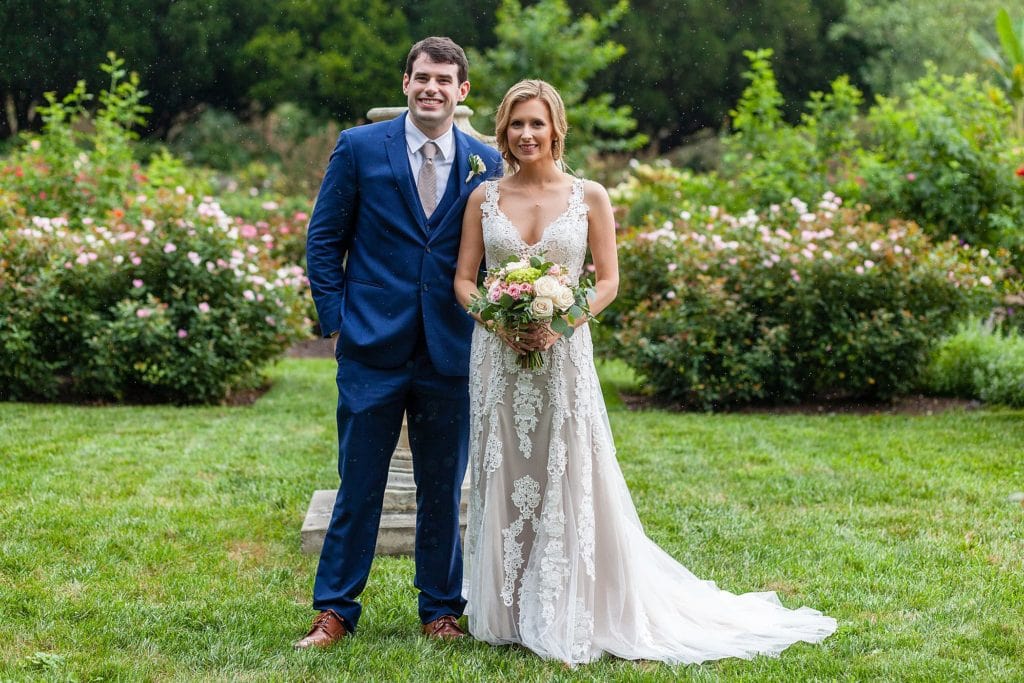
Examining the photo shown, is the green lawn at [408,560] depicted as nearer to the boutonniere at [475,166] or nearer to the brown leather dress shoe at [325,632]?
the brown leather dress shoe at [325,632]

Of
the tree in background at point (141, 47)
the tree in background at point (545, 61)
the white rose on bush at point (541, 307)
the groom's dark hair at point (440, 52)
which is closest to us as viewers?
the white rose on bush at point (541, 307)

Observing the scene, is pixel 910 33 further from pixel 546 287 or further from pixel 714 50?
pixel 546 287

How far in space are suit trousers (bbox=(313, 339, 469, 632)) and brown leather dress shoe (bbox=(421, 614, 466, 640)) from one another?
2 centimetres

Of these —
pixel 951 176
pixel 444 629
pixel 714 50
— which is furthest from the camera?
pixel 714 50

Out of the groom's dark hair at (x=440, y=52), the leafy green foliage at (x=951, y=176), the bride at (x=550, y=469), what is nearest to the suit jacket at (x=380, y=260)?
the bride at (x=550, y=469)

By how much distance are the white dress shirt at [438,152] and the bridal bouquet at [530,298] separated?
400 millimetres

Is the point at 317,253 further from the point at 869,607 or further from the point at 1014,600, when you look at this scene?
the point at 1014,600

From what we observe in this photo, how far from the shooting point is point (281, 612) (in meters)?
4.22

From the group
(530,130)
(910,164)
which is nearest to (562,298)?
(530,130)

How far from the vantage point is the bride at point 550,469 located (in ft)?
12.5

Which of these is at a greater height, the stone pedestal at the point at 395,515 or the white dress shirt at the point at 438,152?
the white dress shirt at the point at 438,152

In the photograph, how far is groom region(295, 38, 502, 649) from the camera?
12.3 feet

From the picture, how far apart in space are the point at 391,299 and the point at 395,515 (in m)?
1.75

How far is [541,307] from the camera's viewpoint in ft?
11.6
